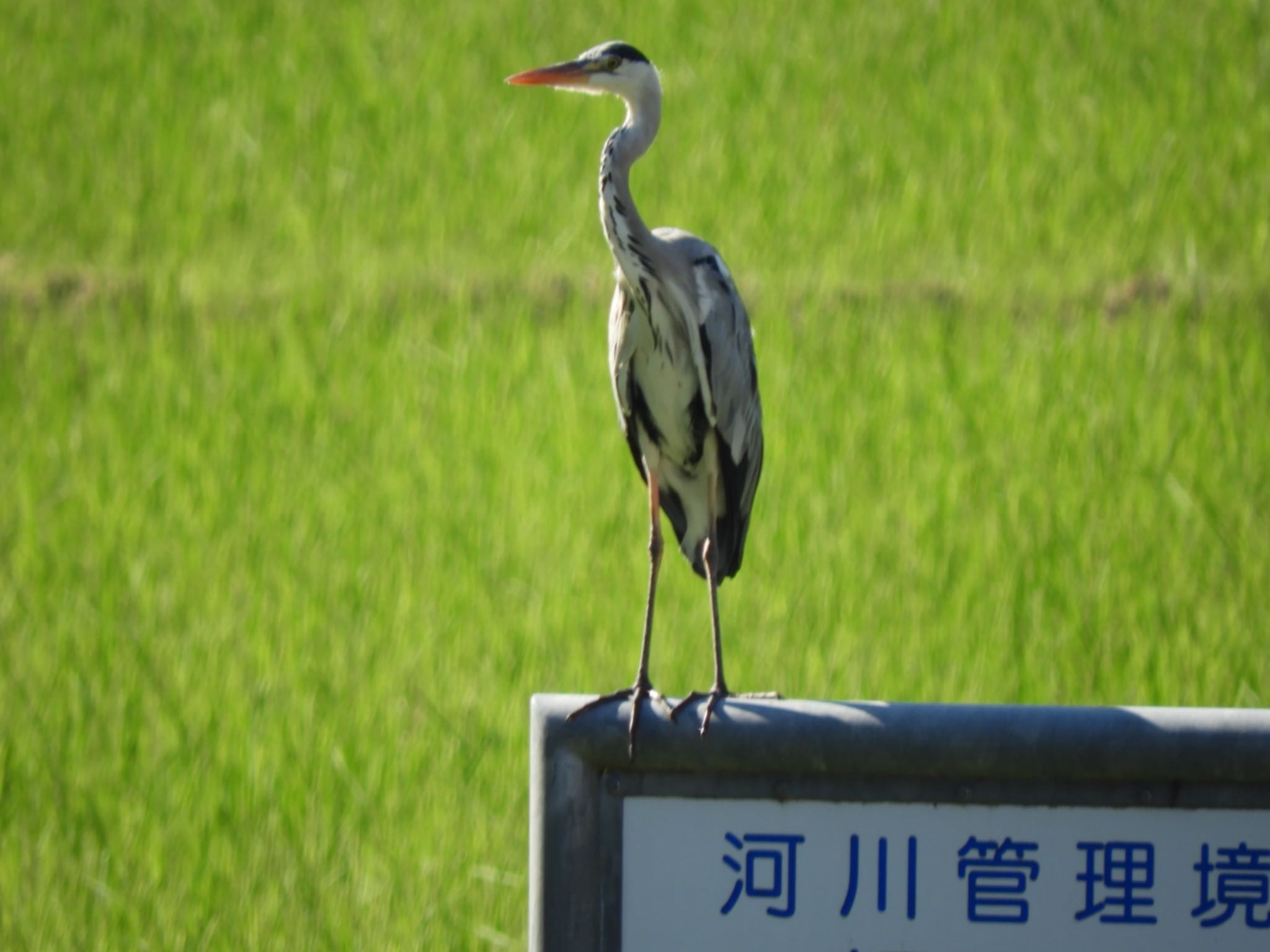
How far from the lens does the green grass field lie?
136 inches

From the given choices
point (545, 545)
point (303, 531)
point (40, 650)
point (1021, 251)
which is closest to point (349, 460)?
point (303, 531)

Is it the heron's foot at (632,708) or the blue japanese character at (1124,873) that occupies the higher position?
the heron's foot at (632,708)

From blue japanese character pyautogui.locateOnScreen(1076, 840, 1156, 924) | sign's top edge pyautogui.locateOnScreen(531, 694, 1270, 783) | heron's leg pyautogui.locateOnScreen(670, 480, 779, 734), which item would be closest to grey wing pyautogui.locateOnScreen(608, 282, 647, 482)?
Answer: heron's leg pyautogui.locateOnScreen(670, 480, 779, 734)

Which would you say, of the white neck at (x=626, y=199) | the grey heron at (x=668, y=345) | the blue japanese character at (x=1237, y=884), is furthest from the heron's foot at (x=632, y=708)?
the white neck at (x=626, y=199)

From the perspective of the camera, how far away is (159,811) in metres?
3.33

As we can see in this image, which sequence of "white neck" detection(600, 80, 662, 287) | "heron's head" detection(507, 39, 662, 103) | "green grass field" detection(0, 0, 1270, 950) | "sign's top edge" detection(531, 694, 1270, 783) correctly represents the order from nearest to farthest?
"sign's top edge" detection(531, 694, 1270, 783)
"white neck" detection(600, 80, 662, 287)
"heron's head" detection(507, 39, 662, 103)
"green grass field" detection(0, 0, 1270, 950)

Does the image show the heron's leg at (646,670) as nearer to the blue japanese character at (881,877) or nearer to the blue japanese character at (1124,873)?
the blue japanese character at (881,877)

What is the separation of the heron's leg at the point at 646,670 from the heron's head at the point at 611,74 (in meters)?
0.78

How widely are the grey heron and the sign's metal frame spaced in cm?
117

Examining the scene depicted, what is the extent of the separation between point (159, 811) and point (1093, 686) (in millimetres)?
2211

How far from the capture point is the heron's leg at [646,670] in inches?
63.2

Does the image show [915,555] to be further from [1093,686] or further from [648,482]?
[648,482]

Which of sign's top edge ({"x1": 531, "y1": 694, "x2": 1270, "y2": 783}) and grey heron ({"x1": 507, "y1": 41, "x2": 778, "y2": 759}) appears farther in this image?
grey heron ({"x1": 507, "y1": 41, "x2": 778, "y2": 759})

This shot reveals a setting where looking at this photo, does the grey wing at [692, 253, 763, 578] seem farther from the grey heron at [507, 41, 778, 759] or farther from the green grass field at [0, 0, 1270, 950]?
the green grass field at [0, 0, 1270, 950]
